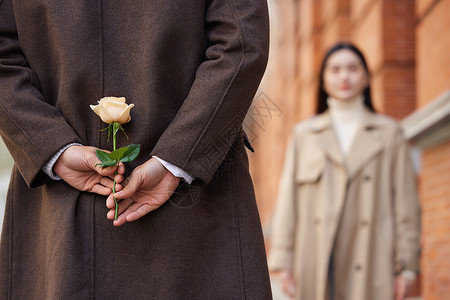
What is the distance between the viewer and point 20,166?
2.31 meters

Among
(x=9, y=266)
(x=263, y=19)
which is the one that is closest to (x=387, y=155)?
(x=263, y=19)

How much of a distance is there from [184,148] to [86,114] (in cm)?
36

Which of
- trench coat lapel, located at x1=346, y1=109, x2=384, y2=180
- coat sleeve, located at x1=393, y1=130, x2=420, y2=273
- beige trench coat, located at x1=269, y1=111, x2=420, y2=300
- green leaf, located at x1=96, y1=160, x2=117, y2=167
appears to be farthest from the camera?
trench coat lapel, located at x1=346, y1=109, x2=384, y2=180

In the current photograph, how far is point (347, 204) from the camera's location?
5.34 meters

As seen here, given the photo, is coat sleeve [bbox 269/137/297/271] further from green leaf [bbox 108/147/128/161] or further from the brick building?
green leaf [bbox 108/147/128/161]

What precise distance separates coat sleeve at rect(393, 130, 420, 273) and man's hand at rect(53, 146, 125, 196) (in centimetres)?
323

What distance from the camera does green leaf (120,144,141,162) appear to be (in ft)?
7.18

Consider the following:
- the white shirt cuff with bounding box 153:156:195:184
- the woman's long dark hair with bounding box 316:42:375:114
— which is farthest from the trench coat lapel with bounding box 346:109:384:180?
the white shirt cuff with bounding box 153:156:195:184

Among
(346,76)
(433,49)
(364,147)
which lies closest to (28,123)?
(364,147)

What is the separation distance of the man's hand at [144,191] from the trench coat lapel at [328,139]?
10.9 feet

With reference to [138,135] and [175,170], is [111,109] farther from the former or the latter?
[175,170]

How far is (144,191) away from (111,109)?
26 cm

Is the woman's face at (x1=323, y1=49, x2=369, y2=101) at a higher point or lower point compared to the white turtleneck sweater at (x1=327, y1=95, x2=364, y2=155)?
higher

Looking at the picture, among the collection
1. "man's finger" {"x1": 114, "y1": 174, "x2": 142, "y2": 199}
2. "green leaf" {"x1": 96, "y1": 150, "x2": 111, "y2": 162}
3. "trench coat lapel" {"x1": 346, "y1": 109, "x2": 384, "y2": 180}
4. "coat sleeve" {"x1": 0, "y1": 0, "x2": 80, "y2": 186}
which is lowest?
"trench coat lapel" {"x1": 346, "y1": 109, "x2": 384, "y2": 180}
